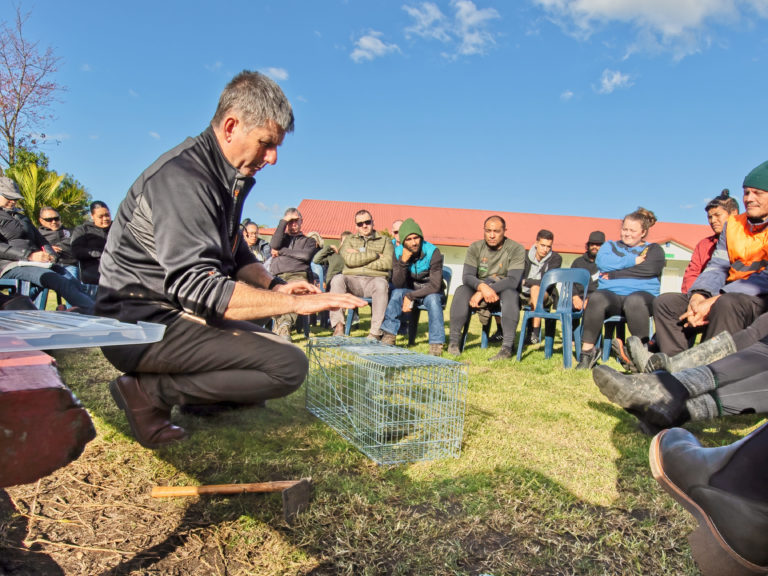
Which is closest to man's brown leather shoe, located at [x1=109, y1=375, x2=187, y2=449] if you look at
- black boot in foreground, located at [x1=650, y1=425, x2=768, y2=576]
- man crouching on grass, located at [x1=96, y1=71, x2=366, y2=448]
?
man crouching on grass, located at [x1=96, y1=71, x2=366, y2=448]

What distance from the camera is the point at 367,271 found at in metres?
6.54

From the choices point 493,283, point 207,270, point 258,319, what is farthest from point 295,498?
point 493,283

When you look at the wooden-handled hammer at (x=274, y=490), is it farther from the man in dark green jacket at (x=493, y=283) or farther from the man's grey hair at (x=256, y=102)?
the man in dark green jacket at (x=493, y=283)

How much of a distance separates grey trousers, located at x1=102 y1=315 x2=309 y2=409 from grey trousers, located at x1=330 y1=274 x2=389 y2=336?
3.91 m

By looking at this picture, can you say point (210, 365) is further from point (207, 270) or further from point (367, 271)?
point (367, 271)

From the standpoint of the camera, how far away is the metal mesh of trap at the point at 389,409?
2658mm

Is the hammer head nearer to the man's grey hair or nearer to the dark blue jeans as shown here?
the man's grey hair

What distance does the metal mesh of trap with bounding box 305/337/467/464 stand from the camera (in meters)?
2.66

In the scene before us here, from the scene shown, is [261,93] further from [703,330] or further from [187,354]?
[703,330]

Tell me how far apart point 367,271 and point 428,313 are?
102 cm

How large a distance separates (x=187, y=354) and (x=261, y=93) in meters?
1.18

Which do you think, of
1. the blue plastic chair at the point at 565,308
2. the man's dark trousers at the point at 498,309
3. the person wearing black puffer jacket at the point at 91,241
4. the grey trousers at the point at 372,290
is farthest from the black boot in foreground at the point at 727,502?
the person wearing black puffer jacket at the point at 91,241

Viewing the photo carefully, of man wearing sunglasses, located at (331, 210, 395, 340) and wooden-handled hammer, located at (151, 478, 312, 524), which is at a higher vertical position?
man wearing sunglasses, located at (331, 210, 395, 340)

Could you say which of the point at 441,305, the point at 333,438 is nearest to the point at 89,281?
the point at 441,305
